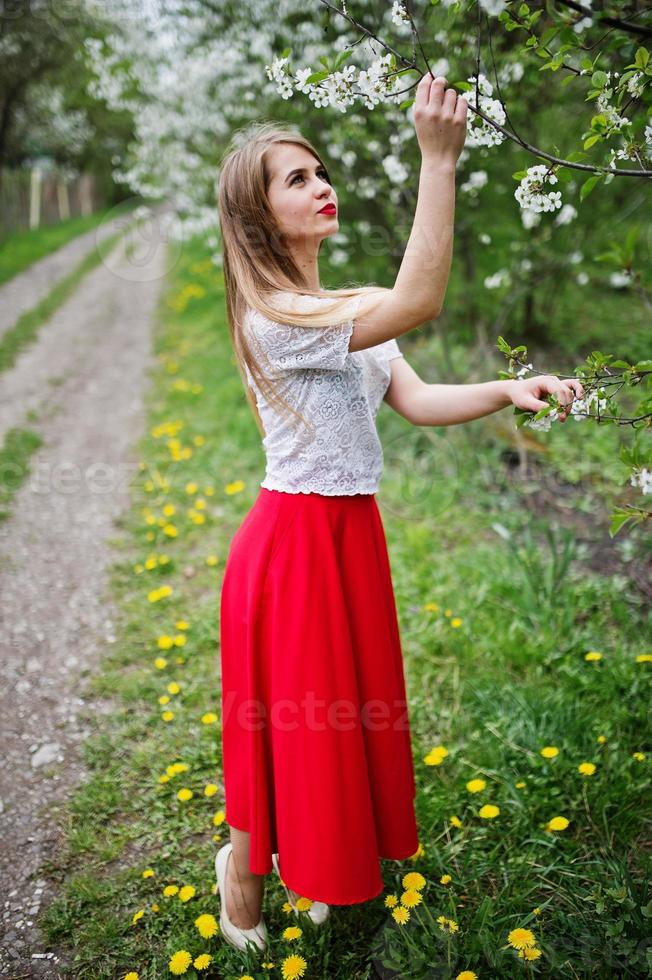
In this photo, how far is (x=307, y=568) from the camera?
1521 mm

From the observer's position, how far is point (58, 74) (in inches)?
511

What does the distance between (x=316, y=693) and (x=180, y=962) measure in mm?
745

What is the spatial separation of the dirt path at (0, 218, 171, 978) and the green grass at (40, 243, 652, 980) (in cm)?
10

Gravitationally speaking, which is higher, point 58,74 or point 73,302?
point 58,74

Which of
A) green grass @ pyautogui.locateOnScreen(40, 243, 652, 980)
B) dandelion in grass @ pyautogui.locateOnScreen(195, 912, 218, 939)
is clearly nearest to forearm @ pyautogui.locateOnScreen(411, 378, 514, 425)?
green grass @ pyautogui.locateOnScreen(40, 243, 652, 980)

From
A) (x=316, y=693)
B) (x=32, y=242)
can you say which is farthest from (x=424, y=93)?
(x=32, y=242)

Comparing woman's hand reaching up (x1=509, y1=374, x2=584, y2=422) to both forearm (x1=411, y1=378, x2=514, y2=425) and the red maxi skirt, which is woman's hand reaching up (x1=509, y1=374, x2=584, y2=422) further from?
the red maxi skirt

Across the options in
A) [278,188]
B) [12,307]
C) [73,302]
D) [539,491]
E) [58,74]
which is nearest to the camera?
[278,188]

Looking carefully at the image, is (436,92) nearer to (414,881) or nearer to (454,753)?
(414,881)

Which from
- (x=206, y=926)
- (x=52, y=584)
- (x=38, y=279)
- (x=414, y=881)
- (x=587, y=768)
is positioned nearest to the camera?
(x=414, y=881)

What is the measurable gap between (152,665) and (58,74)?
1386 centimetres

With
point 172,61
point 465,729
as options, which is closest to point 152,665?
point 465,729

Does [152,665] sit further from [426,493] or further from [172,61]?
[172,61]

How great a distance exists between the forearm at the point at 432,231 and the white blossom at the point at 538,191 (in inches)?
6.4
